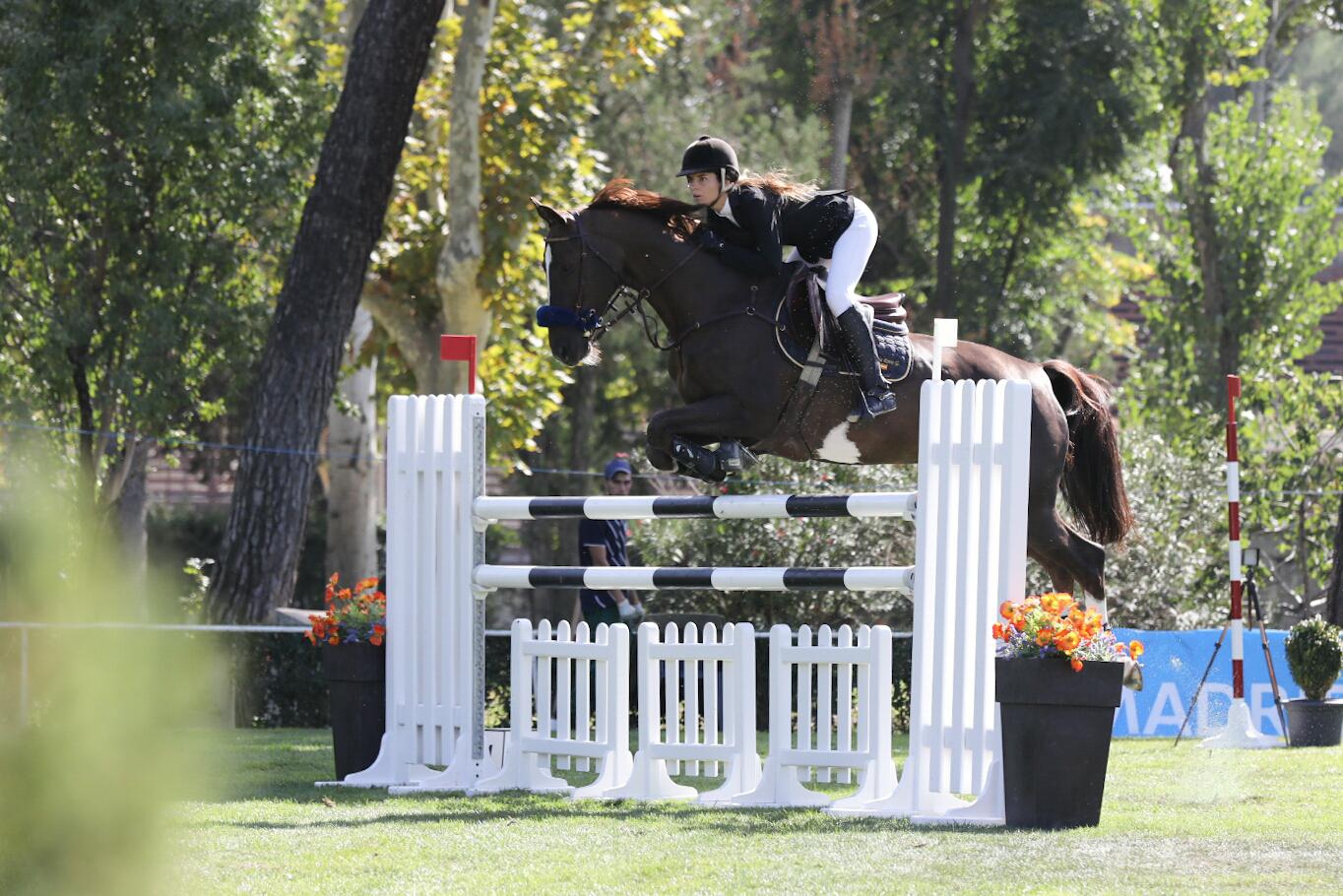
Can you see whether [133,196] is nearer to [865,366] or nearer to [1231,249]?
[865,366]

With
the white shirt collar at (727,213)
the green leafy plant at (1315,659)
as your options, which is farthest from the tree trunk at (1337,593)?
the white shirt collar at (727,213)

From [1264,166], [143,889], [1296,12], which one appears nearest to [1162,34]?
[1264,166]

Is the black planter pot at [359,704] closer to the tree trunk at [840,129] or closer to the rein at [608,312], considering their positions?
the rein at [608,312]

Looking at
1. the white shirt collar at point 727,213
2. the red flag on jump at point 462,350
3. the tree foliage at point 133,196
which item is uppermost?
the tree foliage at point 133,196

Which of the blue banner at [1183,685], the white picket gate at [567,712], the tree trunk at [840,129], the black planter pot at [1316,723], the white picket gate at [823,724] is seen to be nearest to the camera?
the white picket gate at [823,724]

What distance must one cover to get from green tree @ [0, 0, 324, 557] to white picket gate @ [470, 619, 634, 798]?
24.2 ft

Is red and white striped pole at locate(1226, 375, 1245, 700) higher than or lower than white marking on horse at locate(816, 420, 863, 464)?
lower

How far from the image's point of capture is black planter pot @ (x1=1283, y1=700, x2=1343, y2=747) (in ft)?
26.6

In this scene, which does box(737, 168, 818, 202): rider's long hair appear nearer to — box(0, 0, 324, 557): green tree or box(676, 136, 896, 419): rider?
box(676, 136, 896, 419): rider

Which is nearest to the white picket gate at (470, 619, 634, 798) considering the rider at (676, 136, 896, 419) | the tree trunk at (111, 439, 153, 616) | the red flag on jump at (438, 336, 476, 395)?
the red flag on jump at (438, 336, 476, 395)

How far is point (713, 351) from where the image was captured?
248 inches

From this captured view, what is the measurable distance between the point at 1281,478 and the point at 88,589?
14.9 m

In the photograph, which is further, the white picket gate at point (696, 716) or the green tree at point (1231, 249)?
the green tree at point (1231, 249)

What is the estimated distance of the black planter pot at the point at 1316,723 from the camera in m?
8.11
